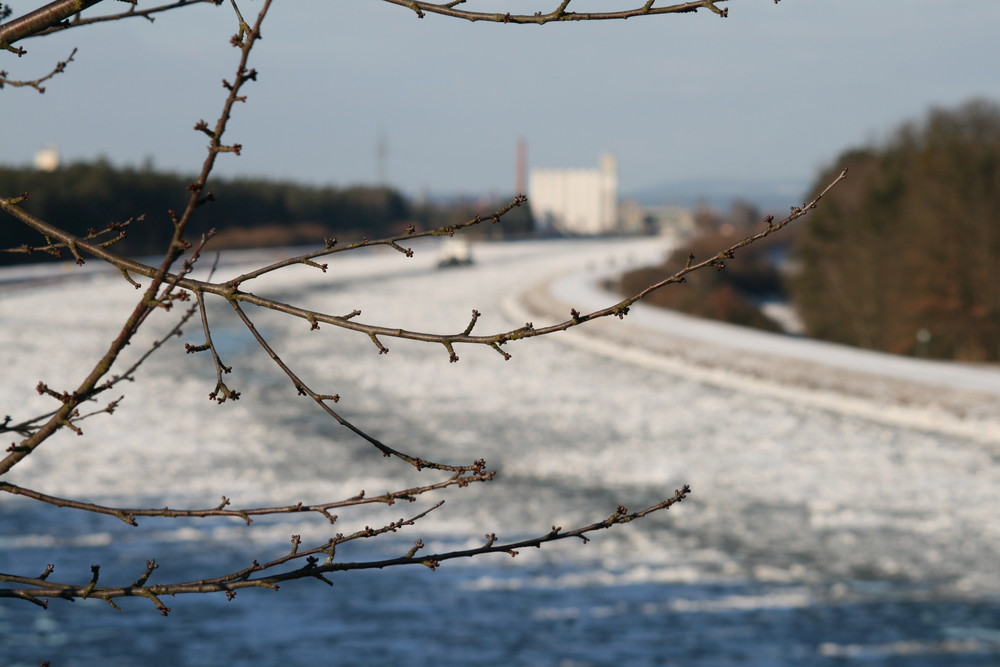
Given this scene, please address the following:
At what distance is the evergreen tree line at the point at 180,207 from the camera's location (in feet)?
171

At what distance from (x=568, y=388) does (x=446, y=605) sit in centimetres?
997

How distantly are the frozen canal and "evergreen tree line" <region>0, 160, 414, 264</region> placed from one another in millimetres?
23125

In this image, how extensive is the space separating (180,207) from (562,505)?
168 ft

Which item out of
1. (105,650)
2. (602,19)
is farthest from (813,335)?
(602,19)

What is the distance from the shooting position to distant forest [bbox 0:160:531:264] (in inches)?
2050

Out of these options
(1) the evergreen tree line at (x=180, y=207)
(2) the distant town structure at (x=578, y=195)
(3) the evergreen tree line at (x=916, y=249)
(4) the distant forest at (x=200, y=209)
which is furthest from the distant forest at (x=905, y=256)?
(2) the distant town structure at (x=578, y=195)

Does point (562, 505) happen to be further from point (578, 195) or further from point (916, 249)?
point (578, 195)

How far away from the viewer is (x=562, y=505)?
1126cm

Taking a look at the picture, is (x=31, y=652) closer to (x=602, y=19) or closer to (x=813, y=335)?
(x=602, y=19)

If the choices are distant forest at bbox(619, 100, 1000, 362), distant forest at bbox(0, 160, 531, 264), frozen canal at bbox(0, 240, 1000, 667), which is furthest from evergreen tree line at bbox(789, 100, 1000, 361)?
frozen canal at bbox(0, 240, 1000, 667)

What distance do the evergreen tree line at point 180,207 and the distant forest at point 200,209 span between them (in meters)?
0.05

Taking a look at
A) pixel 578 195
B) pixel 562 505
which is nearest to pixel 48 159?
pixel 562 505

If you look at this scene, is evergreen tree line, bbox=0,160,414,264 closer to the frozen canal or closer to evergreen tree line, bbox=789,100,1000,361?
evergreen tree line, bbox=789,100,1000,361

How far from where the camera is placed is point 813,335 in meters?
46.0
